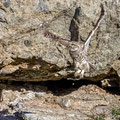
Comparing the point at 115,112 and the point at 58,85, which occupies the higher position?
the point at 58,85

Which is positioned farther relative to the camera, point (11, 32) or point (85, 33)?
point (85, 33)

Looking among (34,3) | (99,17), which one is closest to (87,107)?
(99,17)

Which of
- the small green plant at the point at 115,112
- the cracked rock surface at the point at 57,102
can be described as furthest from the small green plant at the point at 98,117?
the small green plant at the point at 115,112

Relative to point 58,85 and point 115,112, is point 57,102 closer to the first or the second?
point 58,85

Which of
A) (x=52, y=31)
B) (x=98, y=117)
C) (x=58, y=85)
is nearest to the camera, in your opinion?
(x=52, y=31)

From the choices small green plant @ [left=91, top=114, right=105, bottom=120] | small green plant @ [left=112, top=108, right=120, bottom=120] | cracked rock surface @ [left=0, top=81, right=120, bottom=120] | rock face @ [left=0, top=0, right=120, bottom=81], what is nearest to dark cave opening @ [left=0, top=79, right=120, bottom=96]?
cracked rock surface @ [left=0, top=81, right=120, bottom=120]

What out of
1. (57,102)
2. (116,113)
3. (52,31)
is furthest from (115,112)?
(52,31)

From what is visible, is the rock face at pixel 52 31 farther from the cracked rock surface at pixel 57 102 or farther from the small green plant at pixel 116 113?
the small green plant at pixel 116 113

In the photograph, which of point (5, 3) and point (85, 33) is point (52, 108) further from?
point (5, 3)
